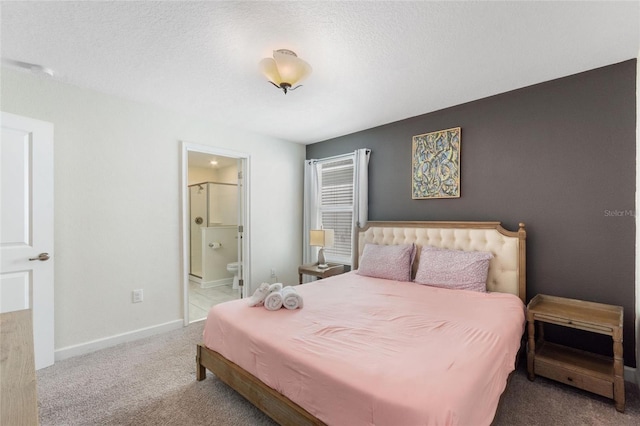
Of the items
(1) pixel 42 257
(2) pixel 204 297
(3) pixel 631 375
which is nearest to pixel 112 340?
(1) pixel 42 257

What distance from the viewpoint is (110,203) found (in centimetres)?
288

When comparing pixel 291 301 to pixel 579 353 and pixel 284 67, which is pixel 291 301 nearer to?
pixel 284 67

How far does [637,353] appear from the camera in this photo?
7.04ft

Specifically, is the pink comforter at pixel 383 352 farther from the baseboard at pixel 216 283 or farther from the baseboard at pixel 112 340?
the baseboard at pixel 216 283

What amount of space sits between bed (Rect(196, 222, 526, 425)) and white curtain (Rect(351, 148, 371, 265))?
1.15 m

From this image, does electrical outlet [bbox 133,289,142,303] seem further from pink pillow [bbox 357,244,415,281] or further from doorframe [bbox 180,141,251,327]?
pink pillow [bbox 357,244,415,281]

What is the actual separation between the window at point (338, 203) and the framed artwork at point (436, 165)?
0.99m

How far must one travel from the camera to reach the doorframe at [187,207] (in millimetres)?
3369

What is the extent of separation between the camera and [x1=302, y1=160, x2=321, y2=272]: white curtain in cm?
453

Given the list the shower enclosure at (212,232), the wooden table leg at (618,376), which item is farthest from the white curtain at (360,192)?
the shower enclosure at (212,232)

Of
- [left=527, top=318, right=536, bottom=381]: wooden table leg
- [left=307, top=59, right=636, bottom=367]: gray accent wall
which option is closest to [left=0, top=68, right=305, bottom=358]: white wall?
[left=307, top=59, right=636, bottom=367]: gray accent wall

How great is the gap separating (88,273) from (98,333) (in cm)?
60

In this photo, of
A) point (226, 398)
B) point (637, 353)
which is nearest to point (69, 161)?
point (226, 398)

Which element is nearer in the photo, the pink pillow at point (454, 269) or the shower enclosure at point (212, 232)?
the pink pillow at point (454, 269)
